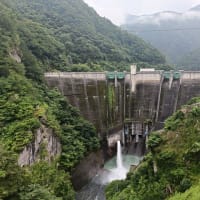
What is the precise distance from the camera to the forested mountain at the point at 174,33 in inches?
3834

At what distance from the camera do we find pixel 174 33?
4456 inches

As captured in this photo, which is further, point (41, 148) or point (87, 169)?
point (87, 169)

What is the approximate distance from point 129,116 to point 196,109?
14.1m

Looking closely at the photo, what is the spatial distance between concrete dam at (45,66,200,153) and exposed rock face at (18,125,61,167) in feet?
24.4

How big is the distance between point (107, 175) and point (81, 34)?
3078cm

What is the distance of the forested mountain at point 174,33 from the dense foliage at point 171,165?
5878 cm

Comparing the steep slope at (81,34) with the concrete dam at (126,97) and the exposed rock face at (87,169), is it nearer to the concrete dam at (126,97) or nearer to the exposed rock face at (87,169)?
the concrete dam at (126,97)

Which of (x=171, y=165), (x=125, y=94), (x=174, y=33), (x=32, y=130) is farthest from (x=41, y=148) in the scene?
(x=174, y=33)

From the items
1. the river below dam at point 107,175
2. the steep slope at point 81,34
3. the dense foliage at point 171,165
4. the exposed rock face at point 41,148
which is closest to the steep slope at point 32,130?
the exposed rock face at point 41,148

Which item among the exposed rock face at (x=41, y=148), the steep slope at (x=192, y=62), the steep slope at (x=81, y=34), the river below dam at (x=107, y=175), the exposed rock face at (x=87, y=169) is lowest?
the river below dam at (x=107, y=175)

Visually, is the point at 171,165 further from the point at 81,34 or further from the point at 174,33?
the point at 174,33

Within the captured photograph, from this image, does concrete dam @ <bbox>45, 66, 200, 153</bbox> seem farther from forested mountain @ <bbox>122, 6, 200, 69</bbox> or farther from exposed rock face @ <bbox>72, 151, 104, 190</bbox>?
forested mountain @ <bbox>122, 6, 200, 69</bbox>

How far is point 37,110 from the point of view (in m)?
22.7

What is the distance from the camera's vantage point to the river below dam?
2273 cm
